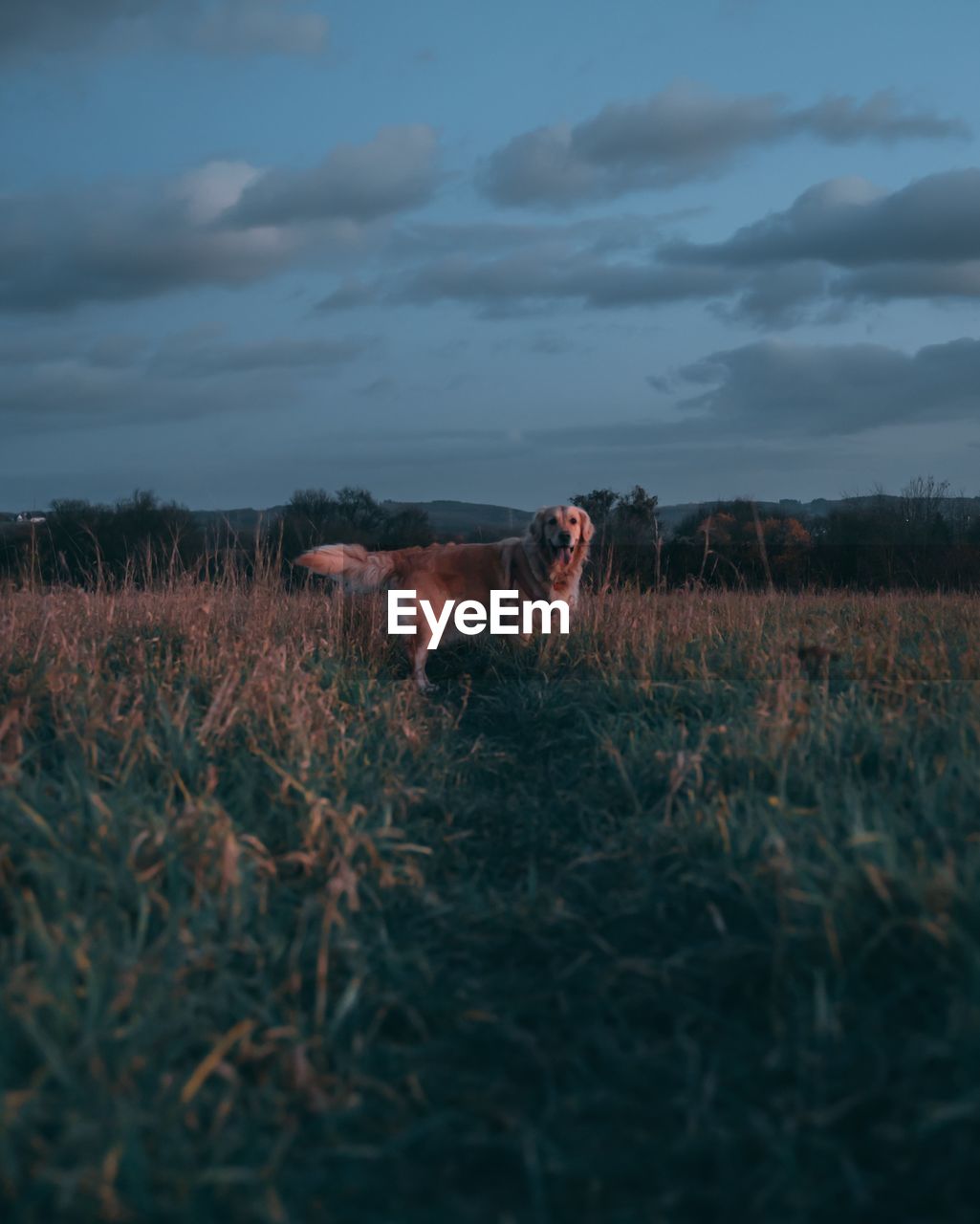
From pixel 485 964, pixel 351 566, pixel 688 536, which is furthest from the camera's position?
pixel 688 536

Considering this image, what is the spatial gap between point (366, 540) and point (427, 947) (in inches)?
496

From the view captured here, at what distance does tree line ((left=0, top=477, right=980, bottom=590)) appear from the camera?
39.6 ft

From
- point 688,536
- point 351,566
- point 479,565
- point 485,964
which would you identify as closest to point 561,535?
point 479,565

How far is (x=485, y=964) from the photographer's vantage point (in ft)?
8.16

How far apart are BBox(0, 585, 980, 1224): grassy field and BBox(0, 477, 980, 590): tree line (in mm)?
6236

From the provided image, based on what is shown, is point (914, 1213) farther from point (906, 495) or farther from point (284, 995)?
point (906, 495)

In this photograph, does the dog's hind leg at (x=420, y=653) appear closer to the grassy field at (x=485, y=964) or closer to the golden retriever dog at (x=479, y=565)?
the golden retriever dog at (x=479, y=565)

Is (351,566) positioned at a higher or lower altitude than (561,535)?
lower

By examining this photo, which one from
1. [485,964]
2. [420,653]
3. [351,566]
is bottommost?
[485,964]

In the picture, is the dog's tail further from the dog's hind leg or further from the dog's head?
the dog's head

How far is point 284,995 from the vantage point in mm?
2270

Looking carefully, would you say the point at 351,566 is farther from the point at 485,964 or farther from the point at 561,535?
the point at 485,964

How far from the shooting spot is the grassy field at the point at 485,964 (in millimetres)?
1715

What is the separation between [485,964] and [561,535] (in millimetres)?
5256
